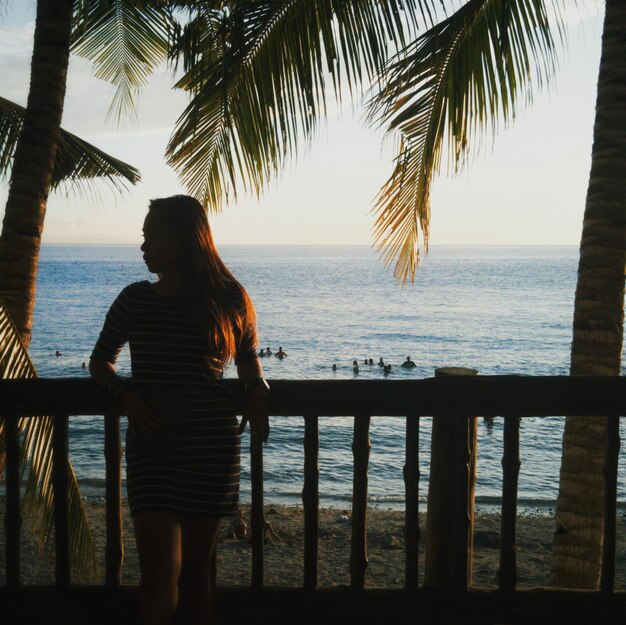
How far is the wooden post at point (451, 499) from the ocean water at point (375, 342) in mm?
14219

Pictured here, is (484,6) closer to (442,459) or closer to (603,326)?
(603,326)

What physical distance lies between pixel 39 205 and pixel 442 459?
3.88 metres

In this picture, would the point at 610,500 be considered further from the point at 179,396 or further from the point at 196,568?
the point at 179,396

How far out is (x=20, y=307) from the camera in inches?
228

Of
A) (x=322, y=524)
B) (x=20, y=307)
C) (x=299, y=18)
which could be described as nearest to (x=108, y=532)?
(x=20, y=307)

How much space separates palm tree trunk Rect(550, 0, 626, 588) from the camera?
487 cm

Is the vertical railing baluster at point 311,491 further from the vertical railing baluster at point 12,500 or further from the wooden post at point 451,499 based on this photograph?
the vertical railing baluster at point 12,500

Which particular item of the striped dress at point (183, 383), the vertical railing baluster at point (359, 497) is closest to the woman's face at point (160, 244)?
the striped dress at point (183, 383)

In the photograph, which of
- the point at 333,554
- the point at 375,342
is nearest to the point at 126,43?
the point at 333,554

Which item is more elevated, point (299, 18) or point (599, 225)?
point (299, 18)

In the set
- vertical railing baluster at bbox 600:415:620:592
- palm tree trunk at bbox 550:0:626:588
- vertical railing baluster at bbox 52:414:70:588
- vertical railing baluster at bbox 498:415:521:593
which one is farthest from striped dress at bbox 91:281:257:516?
palm tree trunk at bbox 550:0:626:588

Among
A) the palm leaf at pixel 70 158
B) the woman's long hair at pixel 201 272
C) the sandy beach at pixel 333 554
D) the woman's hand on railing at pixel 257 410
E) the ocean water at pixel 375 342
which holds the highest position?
the palm leaf at pixel 70 158

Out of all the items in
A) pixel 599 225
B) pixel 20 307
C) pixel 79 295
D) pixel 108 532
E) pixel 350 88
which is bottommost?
pixel 79 295

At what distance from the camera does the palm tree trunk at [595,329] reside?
487 centimetres
